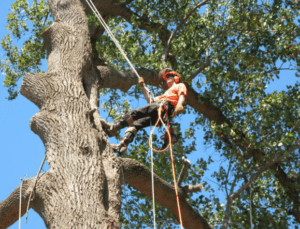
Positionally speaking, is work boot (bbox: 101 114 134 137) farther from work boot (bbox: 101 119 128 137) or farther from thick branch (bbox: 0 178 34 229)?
thick branch (bbox: 0 178 34 229)

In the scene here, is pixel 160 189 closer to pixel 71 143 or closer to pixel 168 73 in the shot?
pixel 71 143

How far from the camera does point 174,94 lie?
19.9 ft

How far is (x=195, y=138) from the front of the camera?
29.5 ft

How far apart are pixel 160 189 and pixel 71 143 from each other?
1414mm

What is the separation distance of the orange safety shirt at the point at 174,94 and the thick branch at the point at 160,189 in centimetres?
122

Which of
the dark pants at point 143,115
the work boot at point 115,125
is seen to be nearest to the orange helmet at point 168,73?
the dark pants at point 143,115

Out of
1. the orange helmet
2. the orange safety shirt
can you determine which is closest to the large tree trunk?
the orange safety shirt

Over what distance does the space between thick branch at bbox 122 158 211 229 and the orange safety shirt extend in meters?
1.22

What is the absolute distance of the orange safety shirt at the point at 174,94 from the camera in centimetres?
596

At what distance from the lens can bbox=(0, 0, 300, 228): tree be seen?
4.32 metres

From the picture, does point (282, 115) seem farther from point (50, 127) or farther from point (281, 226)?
point (50, 127)

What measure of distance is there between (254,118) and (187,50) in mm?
1916

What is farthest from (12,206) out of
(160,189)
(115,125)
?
(160,189)

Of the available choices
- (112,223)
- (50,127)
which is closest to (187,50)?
(50,127)
